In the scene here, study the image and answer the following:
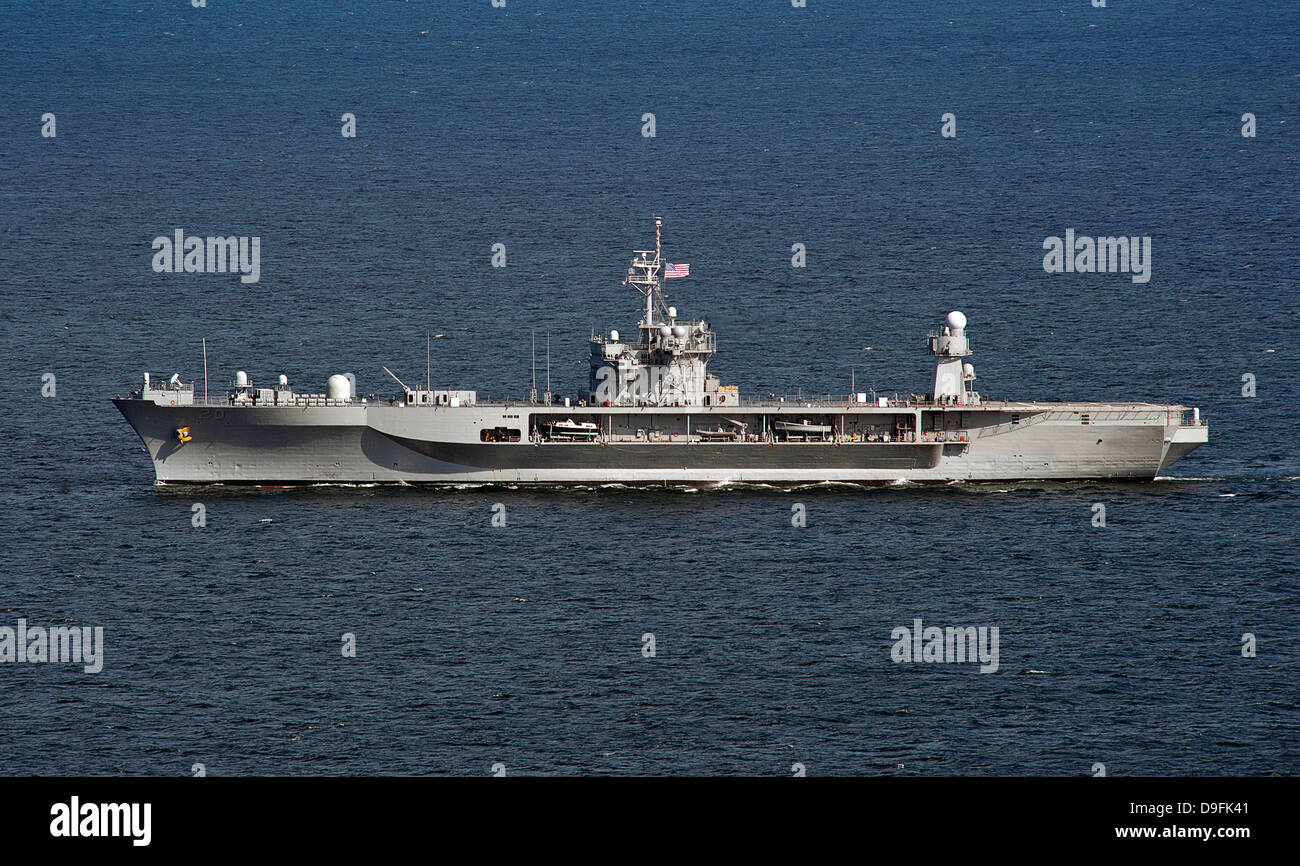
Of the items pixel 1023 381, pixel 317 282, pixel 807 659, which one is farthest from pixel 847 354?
pixel 807 659

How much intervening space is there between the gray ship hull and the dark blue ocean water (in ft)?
5.86

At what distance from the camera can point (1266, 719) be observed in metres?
60.3

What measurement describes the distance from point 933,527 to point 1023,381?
28.3 m

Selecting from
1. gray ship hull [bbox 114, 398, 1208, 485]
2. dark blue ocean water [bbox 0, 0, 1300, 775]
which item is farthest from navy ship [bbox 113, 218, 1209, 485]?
dark blue ocean water [bbox 0, 0, 1300, 775]

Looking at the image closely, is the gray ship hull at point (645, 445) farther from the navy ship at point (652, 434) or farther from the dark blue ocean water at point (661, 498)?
the dark blue ocean water at point (661, 498)

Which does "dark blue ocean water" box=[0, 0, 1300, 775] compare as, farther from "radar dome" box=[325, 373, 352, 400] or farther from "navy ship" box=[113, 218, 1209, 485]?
"radar dome" box=[325, 373, 352, 400]

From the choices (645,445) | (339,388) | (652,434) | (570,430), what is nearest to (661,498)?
(645,445)

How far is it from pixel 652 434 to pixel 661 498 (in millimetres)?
4925

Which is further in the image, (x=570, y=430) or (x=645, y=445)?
(x=570, y=430)

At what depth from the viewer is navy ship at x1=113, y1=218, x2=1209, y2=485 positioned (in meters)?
90.6

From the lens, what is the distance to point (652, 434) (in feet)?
307

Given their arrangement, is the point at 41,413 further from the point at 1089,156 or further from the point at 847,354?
the point at 1089,156

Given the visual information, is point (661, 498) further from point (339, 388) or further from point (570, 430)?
point (339, 388)

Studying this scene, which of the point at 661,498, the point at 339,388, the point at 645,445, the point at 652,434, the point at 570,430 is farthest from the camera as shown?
the point at 652,434
